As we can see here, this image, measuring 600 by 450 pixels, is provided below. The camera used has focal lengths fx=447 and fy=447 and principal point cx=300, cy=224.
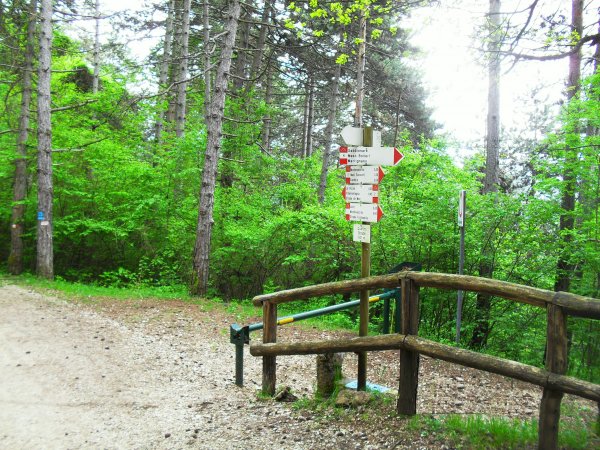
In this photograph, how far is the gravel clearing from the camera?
423 cm

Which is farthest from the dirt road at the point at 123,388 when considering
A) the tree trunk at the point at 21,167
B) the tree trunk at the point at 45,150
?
the tree trunk at the point at 21,167

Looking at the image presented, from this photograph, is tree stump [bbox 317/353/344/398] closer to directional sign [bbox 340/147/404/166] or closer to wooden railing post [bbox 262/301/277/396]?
wooden railing post [bbox 262/301/277/396]

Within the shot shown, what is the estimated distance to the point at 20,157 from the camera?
14.7m

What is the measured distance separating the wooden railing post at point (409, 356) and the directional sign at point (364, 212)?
130 centimetres

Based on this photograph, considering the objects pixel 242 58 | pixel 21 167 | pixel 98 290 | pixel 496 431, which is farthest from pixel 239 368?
pixel 242 58

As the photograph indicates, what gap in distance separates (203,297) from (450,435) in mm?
9594

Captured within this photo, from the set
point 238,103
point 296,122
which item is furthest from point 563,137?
point 296,122

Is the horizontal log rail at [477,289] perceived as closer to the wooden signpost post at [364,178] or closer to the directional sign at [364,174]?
the wooden signpost post at [364,178]

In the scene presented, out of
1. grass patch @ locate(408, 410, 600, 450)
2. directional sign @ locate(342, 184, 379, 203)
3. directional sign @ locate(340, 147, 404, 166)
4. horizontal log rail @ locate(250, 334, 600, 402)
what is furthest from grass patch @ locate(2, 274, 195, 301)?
grass patch @ locate(408, 410, 600, 450)

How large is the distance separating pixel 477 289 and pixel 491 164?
839 centimetres

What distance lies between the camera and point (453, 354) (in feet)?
12.0

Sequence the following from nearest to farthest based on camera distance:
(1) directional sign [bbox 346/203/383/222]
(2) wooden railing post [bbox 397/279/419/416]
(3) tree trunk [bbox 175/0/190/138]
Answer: (2) wooden railing post [bbox 397/279/419/416] < (1) directional sign [bbox 346/203/383/222] < (3) tree trunk [bbox 175/0/190/138]

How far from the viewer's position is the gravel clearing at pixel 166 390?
4230mm

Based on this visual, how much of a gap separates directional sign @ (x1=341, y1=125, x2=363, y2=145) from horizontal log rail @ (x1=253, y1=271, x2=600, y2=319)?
5.32ft
